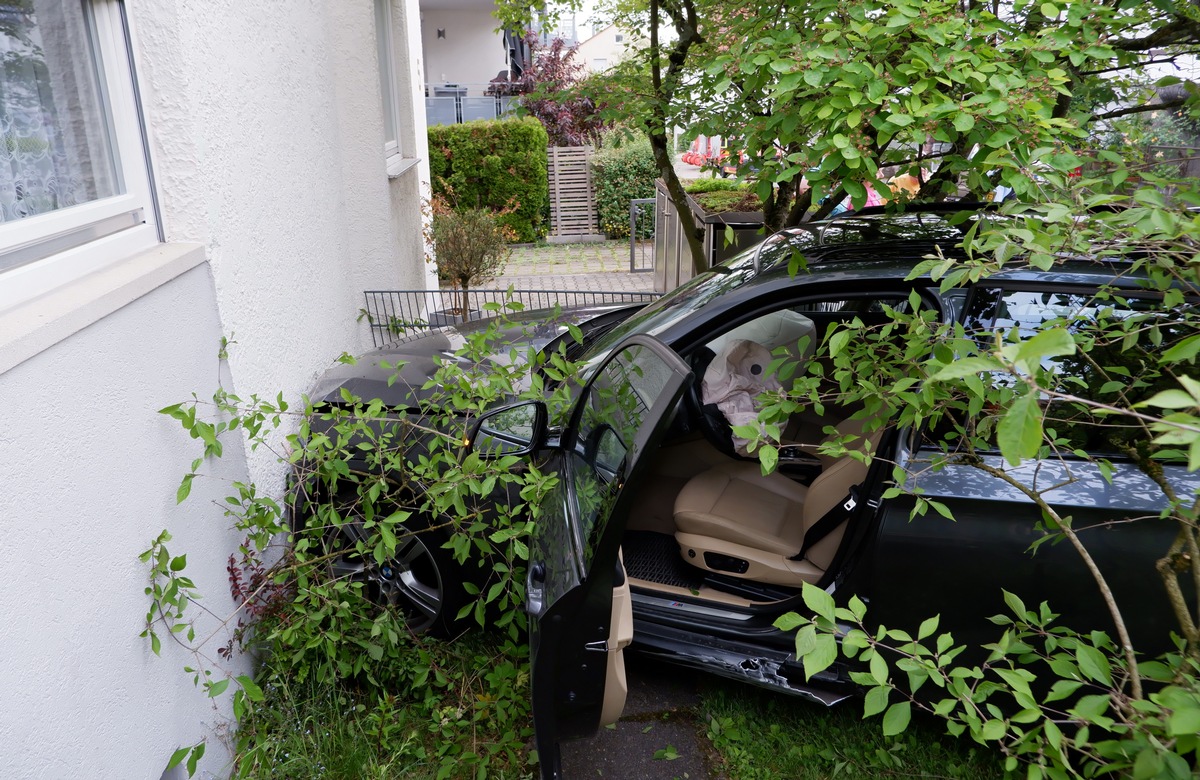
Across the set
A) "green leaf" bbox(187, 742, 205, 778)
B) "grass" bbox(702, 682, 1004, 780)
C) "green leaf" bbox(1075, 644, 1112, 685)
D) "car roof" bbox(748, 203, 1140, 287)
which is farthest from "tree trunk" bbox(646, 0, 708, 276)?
"green leaf" bbox(1075, 644, 1112, 685)

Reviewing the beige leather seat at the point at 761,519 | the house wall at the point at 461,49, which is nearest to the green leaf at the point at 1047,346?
the beige leather seat at the point at 761,519

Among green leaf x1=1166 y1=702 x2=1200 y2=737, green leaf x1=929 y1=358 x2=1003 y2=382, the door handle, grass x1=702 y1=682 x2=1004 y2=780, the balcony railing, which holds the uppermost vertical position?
the balcony railing

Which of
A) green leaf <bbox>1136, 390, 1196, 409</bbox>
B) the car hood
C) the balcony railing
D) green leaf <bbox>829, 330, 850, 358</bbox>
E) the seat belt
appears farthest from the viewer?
the balcony railing

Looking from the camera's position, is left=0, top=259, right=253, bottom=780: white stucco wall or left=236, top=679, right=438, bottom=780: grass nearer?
left=0, top=259, right=253, bottom=780: white stucco wall

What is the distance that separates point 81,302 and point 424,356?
176cm

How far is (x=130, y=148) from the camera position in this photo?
2729mm

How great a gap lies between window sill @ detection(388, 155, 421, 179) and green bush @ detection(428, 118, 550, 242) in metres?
5.02

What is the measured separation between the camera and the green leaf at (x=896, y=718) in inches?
56.6

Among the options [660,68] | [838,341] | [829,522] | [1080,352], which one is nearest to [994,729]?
[838,341]

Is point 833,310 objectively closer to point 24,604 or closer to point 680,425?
point 680,425

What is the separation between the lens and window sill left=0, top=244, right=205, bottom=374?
186cm

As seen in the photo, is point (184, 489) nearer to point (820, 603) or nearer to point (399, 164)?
point (820, 603)

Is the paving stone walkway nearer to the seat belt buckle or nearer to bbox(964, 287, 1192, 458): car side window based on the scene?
the seat belt buckle

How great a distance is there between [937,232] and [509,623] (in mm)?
2062
